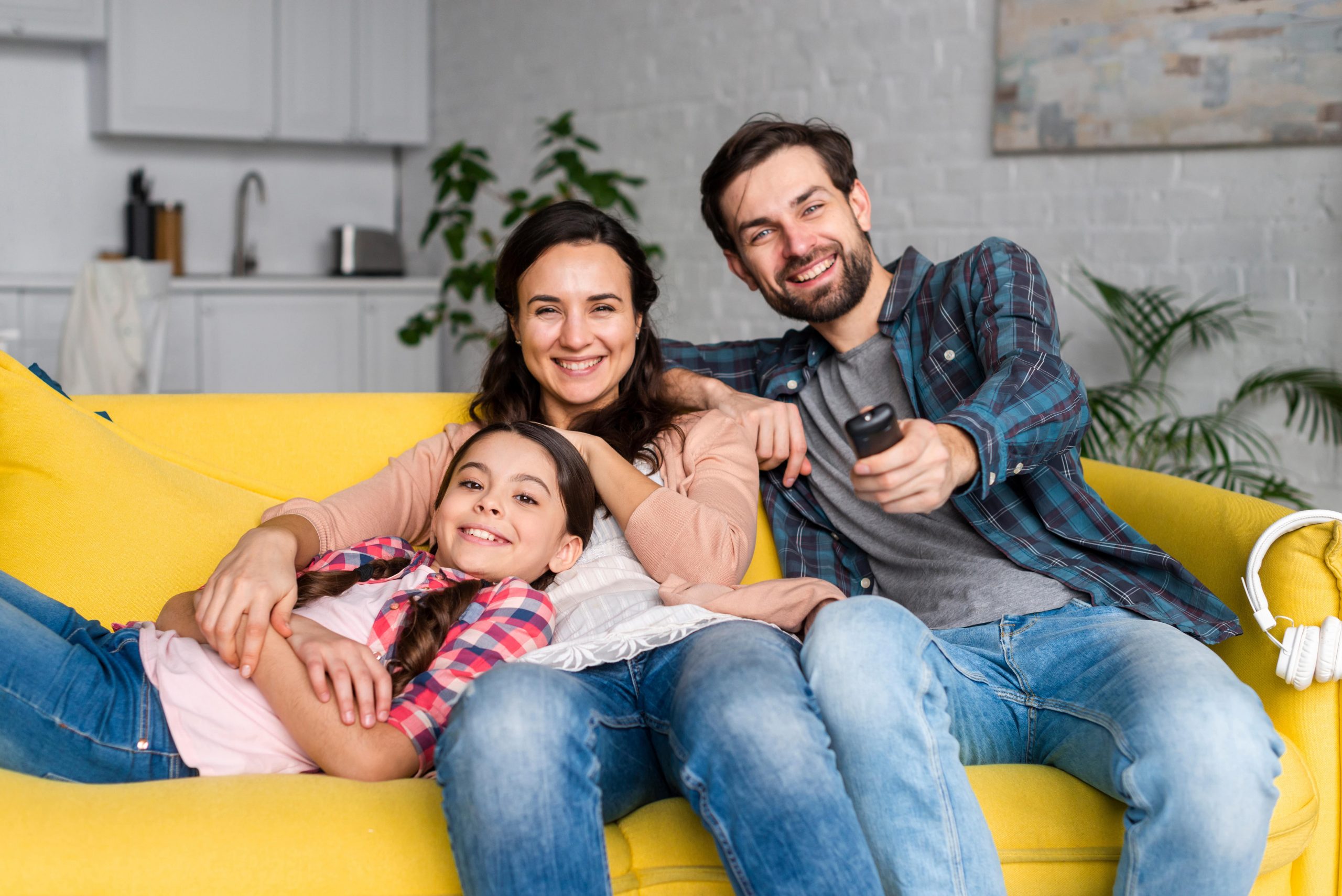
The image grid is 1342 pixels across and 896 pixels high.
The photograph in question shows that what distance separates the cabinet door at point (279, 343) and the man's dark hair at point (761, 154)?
3.48 m

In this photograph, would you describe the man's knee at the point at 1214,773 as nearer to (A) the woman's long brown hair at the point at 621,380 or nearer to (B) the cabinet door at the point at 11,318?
(A) the woman's long brown hair at the point at 621,380

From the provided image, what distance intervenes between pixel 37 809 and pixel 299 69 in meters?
4.55

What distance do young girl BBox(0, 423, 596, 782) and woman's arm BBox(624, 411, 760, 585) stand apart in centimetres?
12

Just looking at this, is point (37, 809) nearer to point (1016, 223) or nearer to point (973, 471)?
point (973, 471)

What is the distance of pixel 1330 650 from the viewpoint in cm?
134

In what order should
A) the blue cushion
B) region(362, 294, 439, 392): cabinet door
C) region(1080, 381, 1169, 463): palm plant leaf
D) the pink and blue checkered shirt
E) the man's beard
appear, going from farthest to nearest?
region(362, 294, 439, 392): cabinet door, region(1080, 381, 1169, 463): palm plant leaf, the man's beard, the blue cushion, the pink and blue checkered shirt

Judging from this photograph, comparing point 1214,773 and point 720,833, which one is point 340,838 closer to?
point 720,833

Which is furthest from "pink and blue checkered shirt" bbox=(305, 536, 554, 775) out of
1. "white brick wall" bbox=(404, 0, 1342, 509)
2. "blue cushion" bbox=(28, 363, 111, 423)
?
"white brick wall" bbox=(404, 0, 1342, 509)

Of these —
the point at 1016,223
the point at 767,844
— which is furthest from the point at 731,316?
the point at 767,844

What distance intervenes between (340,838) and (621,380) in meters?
0.85

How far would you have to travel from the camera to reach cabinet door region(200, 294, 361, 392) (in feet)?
15.7

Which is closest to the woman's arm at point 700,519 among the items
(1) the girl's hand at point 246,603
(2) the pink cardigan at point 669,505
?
(2) the pink cardigan at point 669,505

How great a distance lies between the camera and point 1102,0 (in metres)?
2.80

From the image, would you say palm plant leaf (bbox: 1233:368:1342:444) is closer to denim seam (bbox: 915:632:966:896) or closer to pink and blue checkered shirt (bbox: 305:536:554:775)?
denim seam (bbox: 915:632:966:896)
